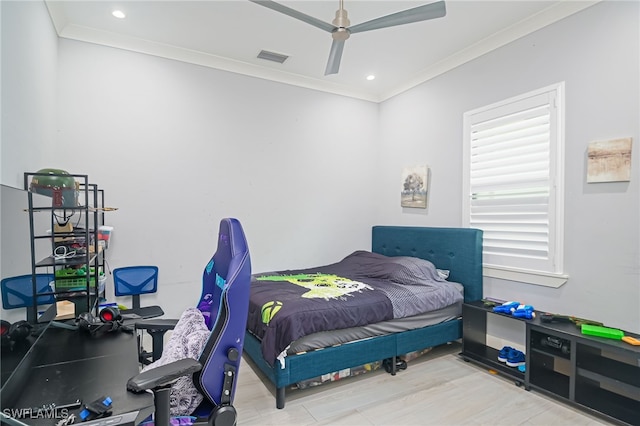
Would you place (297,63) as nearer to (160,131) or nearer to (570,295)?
(160,131)

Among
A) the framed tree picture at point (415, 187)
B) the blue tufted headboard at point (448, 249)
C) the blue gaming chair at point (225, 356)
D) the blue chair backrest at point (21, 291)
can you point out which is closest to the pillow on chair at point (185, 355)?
the blue gaming chair at point (225, 356)

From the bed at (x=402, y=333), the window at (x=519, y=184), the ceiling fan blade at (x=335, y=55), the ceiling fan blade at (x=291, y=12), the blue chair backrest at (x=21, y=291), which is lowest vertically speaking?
the bed at (x=402, y=333)

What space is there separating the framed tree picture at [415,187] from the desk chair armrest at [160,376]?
3564mm

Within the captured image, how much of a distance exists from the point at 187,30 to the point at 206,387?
331cm

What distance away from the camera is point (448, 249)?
3.71 m

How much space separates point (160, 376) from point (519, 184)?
3323 millimetres

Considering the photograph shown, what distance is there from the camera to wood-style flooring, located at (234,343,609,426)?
2.25 meters

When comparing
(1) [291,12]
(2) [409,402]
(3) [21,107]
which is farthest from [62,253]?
(2) [409,402]

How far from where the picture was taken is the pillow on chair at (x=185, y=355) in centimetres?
141

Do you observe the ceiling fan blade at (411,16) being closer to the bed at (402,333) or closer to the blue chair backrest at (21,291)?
the bed at (402,333)

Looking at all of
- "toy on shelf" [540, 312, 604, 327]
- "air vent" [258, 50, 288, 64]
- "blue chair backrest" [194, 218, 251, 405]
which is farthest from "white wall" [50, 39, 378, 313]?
"toy on shelf" [540, 312, 604, 327]

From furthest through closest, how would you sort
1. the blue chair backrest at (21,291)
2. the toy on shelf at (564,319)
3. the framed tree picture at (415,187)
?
the framed tree picture at (415,187)
the toy on shelf at (564,319)
the blue chair backrest at (21,291)

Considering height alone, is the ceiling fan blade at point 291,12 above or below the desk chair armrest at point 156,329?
above

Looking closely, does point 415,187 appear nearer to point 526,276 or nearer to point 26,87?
point 526,276
